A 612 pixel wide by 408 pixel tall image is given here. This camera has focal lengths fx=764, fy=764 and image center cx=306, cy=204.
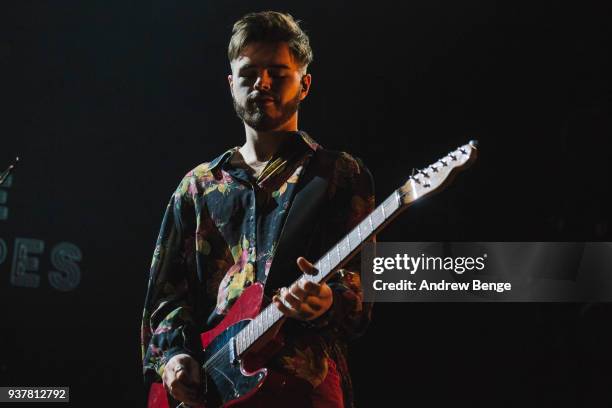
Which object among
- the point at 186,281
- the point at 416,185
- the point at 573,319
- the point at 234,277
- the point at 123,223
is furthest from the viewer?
the point at 123,223

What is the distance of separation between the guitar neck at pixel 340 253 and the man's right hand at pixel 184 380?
0.16 meters

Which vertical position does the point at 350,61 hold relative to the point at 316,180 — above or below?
above

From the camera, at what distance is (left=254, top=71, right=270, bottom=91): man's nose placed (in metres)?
2.08

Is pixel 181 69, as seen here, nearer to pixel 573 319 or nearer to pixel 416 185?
pixel 573 319

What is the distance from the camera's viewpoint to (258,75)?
211cm

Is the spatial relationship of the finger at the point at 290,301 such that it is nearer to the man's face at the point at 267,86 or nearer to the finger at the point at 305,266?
the finger at the point at 305,266

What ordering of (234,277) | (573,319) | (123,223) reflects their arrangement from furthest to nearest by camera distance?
(123,223), (573,319), (234,277)

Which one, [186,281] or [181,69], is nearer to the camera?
[186,281]

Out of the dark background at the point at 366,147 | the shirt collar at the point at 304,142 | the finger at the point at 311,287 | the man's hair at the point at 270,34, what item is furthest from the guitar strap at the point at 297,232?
the dark background at the point at 366,147

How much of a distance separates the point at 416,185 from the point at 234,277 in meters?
0.57

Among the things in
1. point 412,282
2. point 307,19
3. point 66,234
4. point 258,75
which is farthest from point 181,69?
point 258,75

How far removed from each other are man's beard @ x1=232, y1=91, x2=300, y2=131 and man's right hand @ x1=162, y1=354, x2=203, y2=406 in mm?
655
